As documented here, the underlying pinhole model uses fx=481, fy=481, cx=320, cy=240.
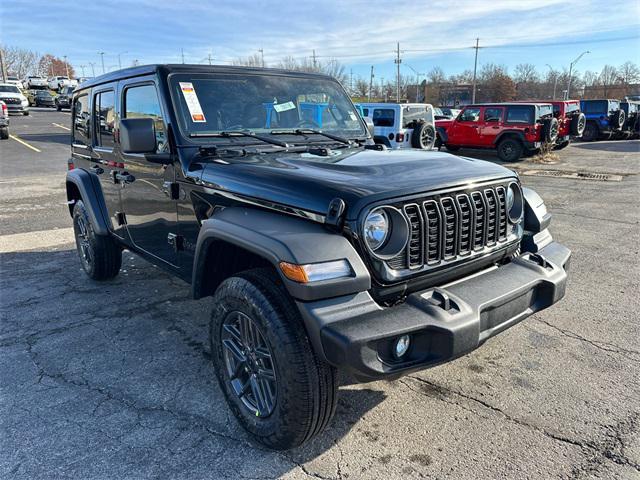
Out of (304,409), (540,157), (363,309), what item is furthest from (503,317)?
(540,157)

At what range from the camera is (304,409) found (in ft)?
7.29

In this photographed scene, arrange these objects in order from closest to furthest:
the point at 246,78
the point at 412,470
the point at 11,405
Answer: the point at 412,470
the point at 11,405
the point at 246,78

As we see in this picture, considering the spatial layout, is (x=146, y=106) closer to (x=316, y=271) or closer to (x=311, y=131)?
(x=311, y=131)

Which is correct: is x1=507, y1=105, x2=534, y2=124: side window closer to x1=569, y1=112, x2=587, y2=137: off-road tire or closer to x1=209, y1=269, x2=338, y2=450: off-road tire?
x1=569, y1=112, x2=587, y2=137: off-road tire

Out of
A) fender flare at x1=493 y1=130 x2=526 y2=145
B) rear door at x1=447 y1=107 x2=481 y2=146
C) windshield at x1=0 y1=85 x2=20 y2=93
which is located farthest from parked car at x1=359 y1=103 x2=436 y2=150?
windshield at x1=0 y1=85 x2=20 y2=93

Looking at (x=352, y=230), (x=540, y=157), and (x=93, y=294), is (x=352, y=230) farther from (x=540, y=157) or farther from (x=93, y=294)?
(x=540, y=157)

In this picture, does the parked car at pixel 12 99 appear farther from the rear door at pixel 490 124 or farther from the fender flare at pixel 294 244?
the fender flare at pixel 294 244

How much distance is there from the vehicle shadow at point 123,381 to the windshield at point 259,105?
1.67 meters

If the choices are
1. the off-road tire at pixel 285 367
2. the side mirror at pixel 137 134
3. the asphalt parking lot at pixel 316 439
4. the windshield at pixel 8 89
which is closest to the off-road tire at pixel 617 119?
the asphalt parking lot at pixel 316 439

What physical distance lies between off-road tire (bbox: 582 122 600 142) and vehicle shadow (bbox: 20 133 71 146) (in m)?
23.9

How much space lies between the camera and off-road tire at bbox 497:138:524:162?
1535 cm

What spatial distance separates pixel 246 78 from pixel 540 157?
14.9 metres

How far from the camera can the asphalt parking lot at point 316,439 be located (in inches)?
95.5

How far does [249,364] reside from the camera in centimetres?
261
